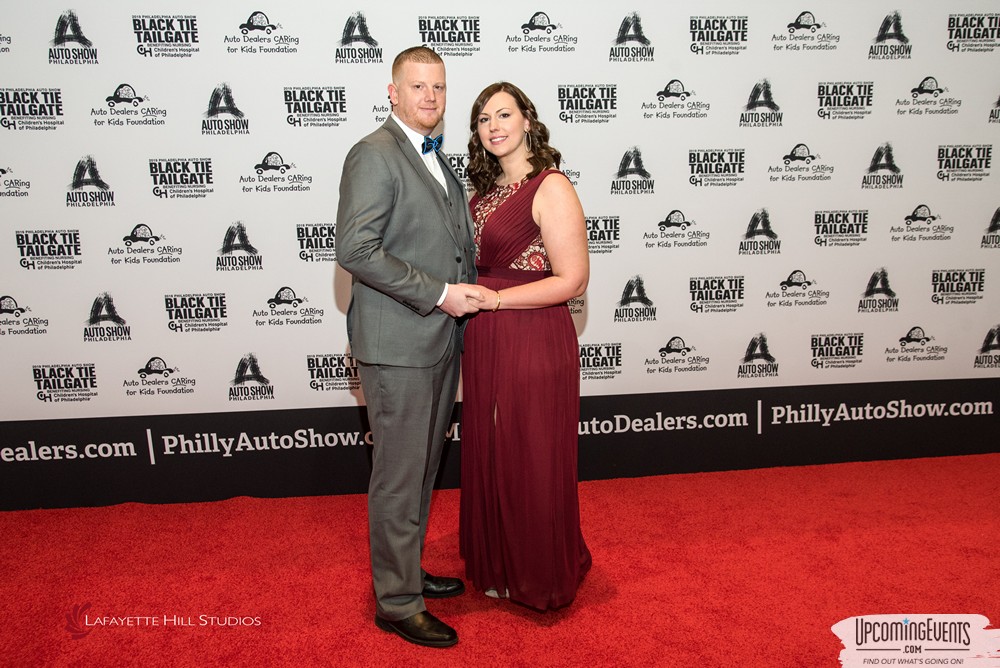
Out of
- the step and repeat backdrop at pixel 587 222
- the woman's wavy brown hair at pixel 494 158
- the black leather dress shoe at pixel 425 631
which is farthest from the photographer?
the step and repeat backdrop at pixel 587 222

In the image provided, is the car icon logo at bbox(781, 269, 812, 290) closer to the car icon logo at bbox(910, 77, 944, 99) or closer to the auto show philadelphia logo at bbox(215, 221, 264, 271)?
the car icon logo at bbox(910, 77, 944, 99)

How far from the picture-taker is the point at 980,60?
3889 mm

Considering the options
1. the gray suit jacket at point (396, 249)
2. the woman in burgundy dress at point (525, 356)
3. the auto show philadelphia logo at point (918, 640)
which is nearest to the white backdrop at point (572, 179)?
the woman in burgundy dress at point (525, 356)

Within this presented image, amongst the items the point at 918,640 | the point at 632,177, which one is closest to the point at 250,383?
the point at 632,177

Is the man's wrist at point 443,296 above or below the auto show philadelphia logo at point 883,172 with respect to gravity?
below

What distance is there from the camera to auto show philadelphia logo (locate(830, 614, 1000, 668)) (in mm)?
2369

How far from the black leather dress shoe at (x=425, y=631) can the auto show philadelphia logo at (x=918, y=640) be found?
1338mm

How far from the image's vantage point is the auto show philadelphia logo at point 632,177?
12.5 ft

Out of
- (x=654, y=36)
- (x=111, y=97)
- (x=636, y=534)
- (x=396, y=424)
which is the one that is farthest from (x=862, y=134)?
(x=111, y=97)

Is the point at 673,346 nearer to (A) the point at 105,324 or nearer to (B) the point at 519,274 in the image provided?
(B) the point at 519,274

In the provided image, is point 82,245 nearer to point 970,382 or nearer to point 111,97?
point 111,97

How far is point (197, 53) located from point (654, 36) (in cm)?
234

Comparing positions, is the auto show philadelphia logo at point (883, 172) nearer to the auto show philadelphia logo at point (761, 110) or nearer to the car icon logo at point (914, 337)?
the auto show philadelphia logo at point (761, 110)

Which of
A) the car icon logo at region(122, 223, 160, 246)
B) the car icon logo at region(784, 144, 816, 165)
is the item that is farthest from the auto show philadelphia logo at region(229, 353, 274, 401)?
the car icon logo at region(784, 144, 816, 165)
